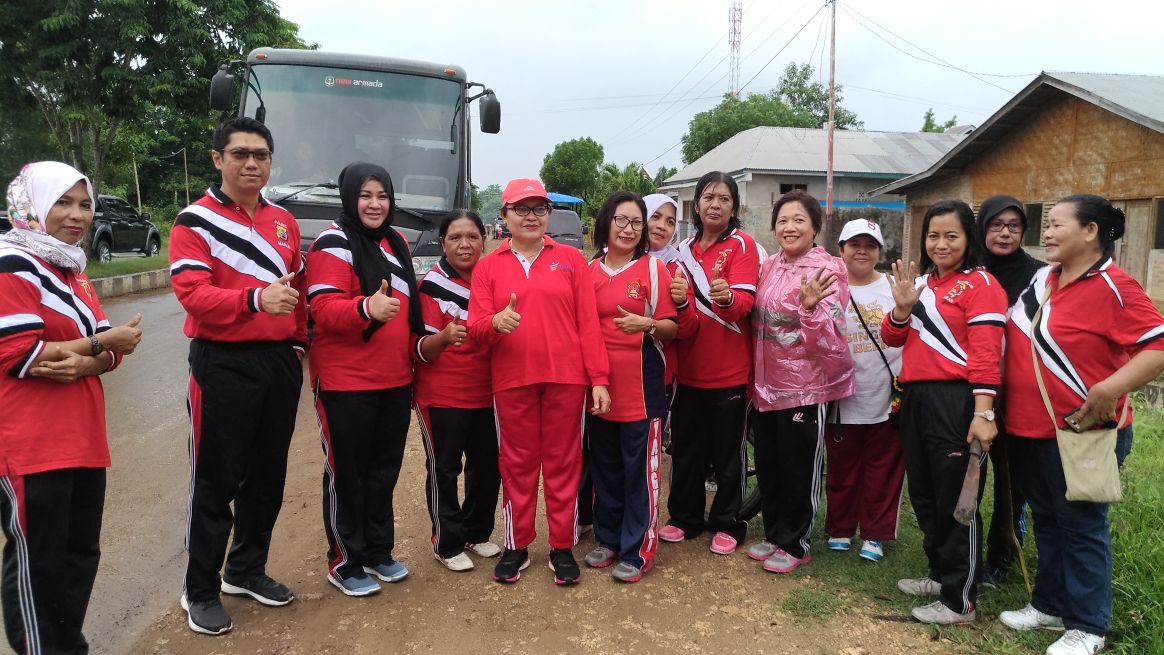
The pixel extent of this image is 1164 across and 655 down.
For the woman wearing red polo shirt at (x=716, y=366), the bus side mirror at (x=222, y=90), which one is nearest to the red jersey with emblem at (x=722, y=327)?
the woman wearing red polo shirt at (x=716, y=366)

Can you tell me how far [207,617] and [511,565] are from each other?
133cm

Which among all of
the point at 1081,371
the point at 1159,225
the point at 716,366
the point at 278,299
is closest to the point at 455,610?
the point at 278,299

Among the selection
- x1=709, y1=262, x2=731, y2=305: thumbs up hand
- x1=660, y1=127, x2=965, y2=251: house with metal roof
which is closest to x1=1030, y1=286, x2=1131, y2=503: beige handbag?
x1=709, y1=262, x2=731, y2=305: thumbs up hand

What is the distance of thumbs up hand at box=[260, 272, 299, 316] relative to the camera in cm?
289

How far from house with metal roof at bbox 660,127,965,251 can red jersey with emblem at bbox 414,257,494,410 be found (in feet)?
67.7

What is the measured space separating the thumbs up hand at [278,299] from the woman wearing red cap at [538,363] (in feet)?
2.64

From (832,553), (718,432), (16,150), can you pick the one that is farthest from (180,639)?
(16,150)

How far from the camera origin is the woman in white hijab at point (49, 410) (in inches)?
96.7

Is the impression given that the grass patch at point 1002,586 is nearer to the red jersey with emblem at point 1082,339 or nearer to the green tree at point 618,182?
the red jersey with emblem at point 1082,339

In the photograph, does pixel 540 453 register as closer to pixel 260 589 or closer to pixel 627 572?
pixel 627 572

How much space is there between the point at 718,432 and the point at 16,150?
19.8 metres

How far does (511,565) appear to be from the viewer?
367 cm

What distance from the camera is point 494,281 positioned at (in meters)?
3.51

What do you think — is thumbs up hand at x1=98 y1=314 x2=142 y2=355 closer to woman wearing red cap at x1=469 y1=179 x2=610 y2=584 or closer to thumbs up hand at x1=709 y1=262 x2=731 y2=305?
woman wearing red cap at x1=469 y1=179 x2=610 y2=584
